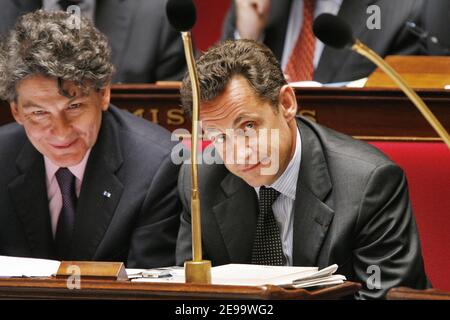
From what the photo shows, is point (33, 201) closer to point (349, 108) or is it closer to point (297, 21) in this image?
point (349, 108)

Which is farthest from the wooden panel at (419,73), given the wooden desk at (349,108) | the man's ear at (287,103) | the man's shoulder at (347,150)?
the man's ear at (287,103)

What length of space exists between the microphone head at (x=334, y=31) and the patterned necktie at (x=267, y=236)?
2.53 feet

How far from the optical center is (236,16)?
4.65 metres

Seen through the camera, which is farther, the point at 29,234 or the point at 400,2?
the point at 400,2

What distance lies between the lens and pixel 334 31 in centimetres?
213

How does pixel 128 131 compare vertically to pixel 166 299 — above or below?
above

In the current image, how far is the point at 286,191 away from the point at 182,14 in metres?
0.72

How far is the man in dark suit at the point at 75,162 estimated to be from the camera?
9.81 feet

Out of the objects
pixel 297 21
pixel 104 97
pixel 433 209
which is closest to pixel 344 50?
pixel 297 21

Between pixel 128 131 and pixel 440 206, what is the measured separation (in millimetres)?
969

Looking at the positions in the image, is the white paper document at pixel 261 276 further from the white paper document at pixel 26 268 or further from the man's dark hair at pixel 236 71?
the man's dark hair at pixel 236 71

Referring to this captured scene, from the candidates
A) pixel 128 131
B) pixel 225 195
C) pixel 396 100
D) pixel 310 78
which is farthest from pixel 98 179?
pixel 310 78
